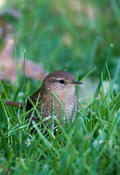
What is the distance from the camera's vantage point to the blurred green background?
7172 mm

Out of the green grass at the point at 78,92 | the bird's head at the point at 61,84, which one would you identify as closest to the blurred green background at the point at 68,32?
the green grass at the point at 78,92

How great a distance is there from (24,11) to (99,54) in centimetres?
190

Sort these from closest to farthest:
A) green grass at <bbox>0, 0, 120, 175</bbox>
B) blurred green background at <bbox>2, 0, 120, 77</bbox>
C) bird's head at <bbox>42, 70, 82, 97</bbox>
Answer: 1. green grass at <bbox>0, 0, 120, 175</bbox>
2. bird's head at <bbox>42, 70, 82, 97</bbox>
3. blurred green background at <bbox>2, 0, 120, 77</bbox>

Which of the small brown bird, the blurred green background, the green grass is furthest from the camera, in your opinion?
the blurred green background

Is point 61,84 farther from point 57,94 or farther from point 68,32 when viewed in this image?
point 68,32

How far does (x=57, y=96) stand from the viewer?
441 cm

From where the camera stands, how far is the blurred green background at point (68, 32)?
23.5 feet

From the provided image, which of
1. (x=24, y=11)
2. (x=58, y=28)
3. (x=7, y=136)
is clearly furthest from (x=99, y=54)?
(x=7, y=136)

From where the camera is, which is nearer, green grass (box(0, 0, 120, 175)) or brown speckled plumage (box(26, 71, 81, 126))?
green grass (box(0, 0, 120, 175))

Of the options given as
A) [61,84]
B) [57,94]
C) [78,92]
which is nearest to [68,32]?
[78,92]

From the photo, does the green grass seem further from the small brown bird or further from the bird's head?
the bird's head

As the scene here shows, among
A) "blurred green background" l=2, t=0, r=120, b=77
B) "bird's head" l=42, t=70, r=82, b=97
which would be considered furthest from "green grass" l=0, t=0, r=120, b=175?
"bird's head" l=42, t=70, r=82, b=97

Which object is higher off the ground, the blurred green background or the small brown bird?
the blurred green background

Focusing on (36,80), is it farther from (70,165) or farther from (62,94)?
(70,165)
